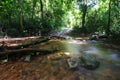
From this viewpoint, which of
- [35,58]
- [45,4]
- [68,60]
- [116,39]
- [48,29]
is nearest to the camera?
[68,60]

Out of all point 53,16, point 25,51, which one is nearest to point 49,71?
point 25,51

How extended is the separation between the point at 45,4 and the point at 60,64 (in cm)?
2496

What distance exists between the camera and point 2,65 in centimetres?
674

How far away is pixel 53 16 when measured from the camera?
2942 cm

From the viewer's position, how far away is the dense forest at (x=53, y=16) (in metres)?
18.6

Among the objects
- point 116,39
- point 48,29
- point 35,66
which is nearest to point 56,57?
point 35,66

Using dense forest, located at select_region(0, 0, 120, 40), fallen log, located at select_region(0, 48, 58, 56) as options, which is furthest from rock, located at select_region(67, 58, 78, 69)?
dense forest, located at select_region(0, 0, 120, 40)

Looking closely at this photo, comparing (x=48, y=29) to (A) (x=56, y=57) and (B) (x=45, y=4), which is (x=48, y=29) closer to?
(B) (x=45, y=4)

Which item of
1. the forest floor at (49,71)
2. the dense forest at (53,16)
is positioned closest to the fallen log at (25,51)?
the forest floor at (49,71)

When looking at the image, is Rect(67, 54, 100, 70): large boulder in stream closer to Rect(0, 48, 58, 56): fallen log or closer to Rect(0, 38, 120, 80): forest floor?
Rect(0, 38, 120, 80): forest floor

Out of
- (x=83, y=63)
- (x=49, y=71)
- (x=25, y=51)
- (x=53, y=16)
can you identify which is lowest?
(x=49, y=71)

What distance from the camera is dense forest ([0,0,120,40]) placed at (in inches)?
731

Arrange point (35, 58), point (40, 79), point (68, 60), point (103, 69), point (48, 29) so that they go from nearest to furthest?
point (40, 79) → point (103, 69) → point (68, 60) → point (35, 58) → point (48, 29)

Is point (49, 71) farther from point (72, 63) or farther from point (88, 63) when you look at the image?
point (88, 63)
